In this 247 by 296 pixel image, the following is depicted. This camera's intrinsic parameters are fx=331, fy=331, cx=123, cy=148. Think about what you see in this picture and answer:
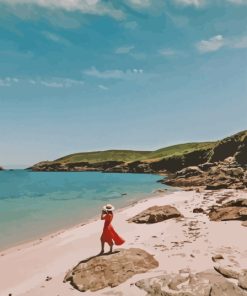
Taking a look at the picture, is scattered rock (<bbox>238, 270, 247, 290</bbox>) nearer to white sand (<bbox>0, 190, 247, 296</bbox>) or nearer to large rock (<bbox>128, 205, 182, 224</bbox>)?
white sand (<bbox>0, 190, 247, 296</bbox>)

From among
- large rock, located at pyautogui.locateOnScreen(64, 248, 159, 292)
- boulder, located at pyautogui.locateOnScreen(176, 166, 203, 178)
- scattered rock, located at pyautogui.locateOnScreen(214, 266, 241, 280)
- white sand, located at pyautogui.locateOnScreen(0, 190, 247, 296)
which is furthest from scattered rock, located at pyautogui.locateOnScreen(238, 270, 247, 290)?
boulder, located at pyautogui.locateOnScreen(176, 166, 203, 178)

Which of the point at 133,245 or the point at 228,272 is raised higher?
the point at 228,272

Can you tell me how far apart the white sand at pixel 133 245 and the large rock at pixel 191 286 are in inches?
18.2

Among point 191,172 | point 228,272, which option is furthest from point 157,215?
point 191,172

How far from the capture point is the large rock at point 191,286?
1007cm

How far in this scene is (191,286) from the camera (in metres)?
10.4

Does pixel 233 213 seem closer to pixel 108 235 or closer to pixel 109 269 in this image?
pixel 108 235

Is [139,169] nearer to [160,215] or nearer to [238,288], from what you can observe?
[160,215]

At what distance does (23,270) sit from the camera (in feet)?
52.3

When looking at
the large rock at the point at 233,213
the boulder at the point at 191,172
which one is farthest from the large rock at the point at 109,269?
the boulder at the point at 191,172

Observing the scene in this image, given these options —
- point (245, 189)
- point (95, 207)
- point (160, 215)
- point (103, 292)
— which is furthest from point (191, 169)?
point (103, 292)

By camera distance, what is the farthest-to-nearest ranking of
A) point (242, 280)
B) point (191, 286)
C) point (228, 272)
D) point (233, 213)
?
1. point (233, 213)
2. point (228, 272)
3. point (242, 280)
4. point (191, 286)

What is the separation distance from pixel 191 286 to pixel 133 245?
768 cm

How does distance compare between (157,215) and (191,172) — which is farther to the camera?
(191,172)
